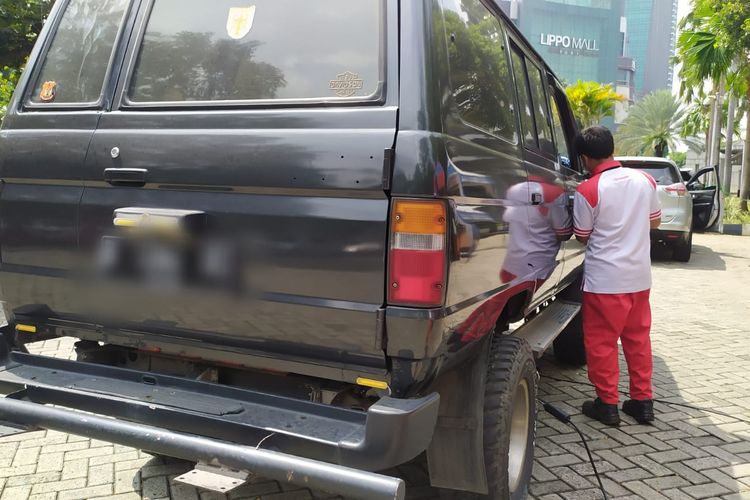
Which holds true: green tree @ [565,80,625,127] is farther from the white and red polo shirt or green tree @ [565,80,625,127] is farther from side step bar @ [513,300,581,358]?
the white and red polo shirt

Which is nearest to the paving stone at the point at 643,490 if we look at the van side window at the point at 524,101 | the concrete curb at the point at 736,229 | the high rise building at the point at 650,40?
the van side window at the point at 524,101

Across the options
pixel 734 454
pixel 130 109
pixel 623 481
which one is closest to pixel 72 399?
pixel 130 109

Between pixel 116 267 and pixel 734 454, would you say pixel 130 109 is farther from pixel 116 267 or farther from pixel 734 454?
pixel 734 454

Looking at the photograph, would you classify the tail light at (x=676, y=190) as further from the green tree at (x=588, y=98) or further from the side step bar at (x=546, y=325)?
the green tree at (x=588, y=98)

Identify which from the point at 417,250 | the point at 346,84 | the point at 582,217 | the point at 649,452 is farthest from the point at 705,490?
the point at 346,84

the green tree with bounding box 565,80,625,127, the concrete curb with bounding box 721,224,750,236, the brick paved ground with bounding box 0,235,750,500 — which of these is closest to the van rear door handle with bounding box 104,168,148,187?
the brick paved ground with bounding box 0,235,750,500

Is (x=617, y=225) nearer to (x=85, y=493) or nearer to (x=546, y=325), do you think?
(x=546, y=325)

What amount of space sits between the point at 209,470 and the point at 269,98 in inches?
51.5

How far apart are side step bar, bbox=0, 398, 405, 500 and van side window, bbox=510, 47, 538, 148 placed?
201 centimetres

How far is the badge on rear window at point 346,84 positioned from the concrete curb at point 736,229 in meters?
19.5

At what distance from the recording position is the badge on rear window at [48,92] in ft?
9.08

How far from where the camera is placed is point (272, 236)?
2.22m

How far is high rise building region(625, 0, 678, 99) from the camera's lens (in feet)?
539

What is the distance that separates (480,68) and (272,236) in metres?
1.19
